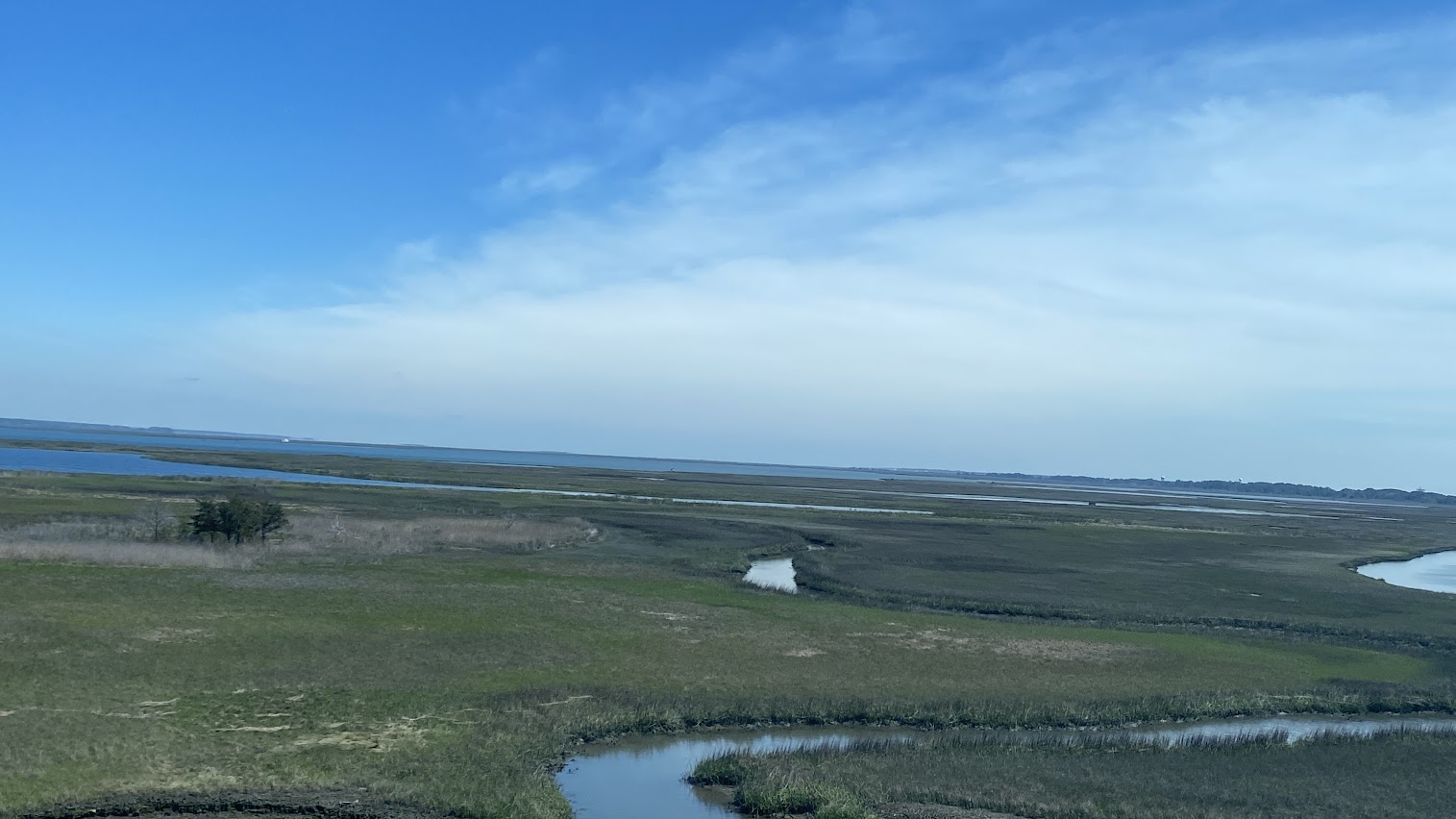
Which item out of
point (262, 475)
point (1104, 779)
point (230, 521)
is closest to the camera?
point (1104, 779)

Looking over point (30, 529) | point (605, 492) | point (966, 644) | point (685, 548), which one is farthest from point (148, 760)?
point (605, 492)

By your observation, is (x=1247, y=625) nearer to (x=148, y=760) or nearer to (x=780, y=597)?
(x=780, y=597)

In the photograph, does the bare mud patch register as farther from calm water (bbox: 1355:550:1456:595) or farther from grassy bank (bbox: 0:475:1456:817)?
calm water (bbox: 1355:550:1456:595)

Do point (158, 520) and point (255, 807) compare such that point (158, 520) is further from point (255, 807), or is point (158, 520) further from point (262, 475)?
point (262, 475)

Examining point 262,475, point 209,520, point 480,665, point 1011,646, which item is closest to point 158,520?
point 209,520

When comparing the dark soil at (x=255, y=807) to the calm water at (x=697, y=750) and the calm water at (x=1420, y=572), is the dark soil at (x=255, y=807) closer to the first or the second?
the calm water at (x=697, y=750)

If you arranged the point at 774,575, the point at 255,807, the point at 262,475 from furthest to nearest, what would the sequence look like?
the point at 262,475 → the point at 774,575 → the point at 255,807

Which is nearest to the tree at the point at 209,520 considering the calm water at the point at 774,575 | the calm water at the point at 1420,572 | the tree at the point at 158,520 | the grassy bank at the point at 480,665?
the tree at the point at 158,520
